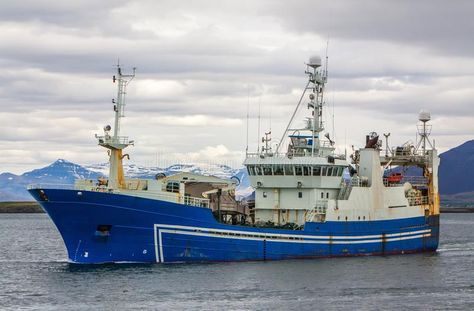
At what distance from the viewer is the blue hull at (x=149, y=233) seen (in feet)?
178

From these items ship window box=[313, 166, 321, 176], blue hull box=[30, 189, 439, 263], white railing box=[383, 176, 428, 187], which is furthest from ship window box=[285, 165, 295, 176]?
white railing box=[383, 176, 428, 187]

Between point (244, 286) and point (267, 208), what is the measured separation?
13.1m

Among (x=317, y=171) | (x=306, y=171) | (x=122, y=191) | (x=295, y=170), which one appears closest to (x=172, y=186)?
(x=122, y=191)

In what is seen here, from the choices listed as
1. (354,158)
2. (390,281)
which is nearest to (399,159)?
(354,158)

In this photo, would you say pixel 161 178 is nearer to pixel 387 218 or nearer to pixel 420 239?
pixel 387 218

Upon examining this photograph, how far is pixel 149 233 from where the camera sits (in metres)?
55.1

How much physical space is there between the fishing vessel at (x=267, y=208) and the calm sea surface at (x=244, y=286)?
47.2 inches

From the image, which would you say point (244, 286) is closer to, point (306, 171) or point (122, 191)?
point (122, 191)

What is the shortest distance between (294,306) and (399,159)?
28.9 m

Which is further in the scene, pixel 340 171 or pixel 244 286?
pixel 340 171

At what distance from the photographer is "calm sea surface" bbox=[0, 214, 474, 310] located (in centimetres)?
4528

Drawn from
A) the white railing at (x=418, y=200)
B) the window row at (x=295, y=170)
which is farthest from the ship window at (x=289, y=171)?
the white railing at (x=418, y=200)

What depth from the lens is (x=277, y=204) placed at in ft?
204

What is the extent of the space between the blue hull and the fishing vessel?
0.18 ft
